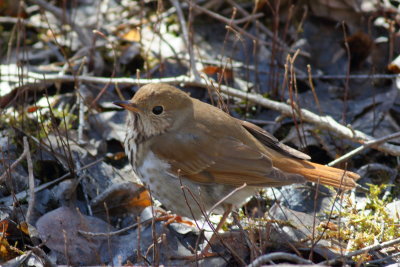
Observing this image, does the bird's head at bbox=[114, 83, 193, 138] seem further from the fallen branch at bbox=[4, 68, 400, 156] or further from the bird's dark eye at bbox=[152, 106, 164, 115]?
the fallen branch at bbox=[4, 68, 400, 156]

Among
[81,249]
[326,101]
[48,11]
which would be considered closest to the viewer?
[81,249]

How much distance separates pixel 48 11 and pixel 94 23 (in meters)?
0.55

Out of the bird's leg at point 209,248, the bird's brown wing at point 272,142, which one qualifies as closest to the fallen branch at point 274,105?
the bird's brown wing at point 272,142

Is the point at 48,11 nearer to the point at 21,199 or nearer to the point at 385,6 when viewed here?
the point at 21,199

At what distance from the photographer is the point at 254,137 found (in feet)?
13.2

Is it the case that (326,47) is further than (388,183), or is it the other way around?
(326,47)

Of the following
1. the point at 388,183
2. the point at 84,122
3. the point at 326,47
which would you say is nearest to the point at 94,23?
the point at 84,122

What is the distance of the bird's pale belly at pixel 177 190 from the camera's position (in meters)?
3.71

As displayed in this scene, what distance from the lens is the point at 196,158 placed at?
3717mm

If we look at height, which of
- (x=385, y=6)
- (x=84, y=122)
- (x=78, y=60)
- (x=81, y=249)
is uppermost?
(x=385, y=6)

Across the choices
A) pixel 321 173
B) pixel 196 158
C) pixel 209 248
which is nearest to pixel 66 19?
pixel 196 158

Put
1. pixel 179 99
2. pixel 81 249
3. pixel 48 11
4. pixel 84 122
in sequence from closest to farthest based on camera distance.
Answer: pixel 81 249 < pixel 179 99 < pixel 84 122 < pixel 48 11

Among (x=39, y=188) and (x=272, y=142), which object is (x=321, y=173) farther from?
(x=39, y=188)

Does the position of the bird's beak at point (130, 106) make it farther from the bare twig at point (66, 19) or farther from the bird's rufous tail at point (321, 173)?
the bare twig at point (66, 19)
